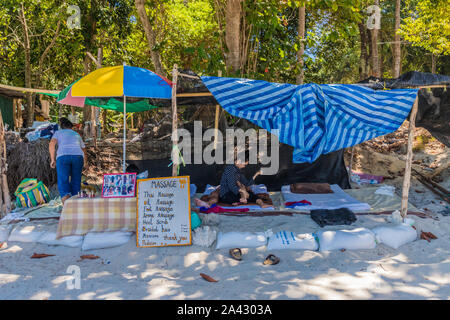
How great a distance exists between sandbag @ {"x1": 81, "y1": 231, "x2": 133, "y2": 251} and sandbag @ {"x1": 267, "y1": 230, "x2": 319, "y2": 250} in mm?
1833

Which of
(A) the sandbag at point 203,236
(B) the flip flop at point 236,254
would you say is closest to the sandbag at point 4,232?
(A) the sandbag at point 203,236

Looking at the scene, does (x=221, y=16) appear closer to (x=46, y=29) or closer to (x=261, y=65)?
(x=261, y=65)

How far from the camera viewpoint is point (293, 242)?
3924mm

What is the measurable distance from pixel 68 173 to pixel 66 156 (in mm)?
281

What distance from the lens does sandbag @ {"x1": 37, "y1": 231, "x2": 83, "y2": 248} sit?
412 cm

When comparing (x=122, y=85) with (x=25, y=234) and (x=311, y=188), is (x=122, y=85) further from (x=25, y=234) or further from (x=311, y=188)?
(x=311, y=188)

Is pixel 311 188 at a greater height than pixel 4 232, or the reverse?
pixel 311 188

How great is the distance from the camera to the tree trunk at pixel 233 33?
7244 mm

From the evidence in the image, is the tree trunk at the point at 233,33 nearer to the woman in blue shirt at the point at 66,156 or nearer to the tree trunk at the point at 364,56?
the woman in blue shirt at the point at 66,156

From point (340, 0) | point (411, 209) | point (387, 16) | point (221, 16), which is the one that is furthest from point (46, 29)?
point (387, 16)

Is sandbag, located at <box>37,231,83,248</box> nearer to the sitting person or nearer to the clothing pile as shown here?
the sitting person

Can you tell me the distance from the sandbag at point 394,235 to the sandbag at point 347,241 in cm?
14

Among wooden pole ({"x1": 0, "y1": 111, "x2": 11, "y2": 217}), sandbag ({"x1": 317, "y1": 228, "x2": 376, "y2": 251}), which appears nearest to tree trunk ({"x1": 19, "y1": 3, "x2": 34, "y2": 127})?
wooden pole ({"x1": 0, "y1": 111, "x2": 11, "y2": 217})


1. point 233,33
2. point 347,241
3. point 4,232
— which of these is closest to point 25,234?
point 4,232
